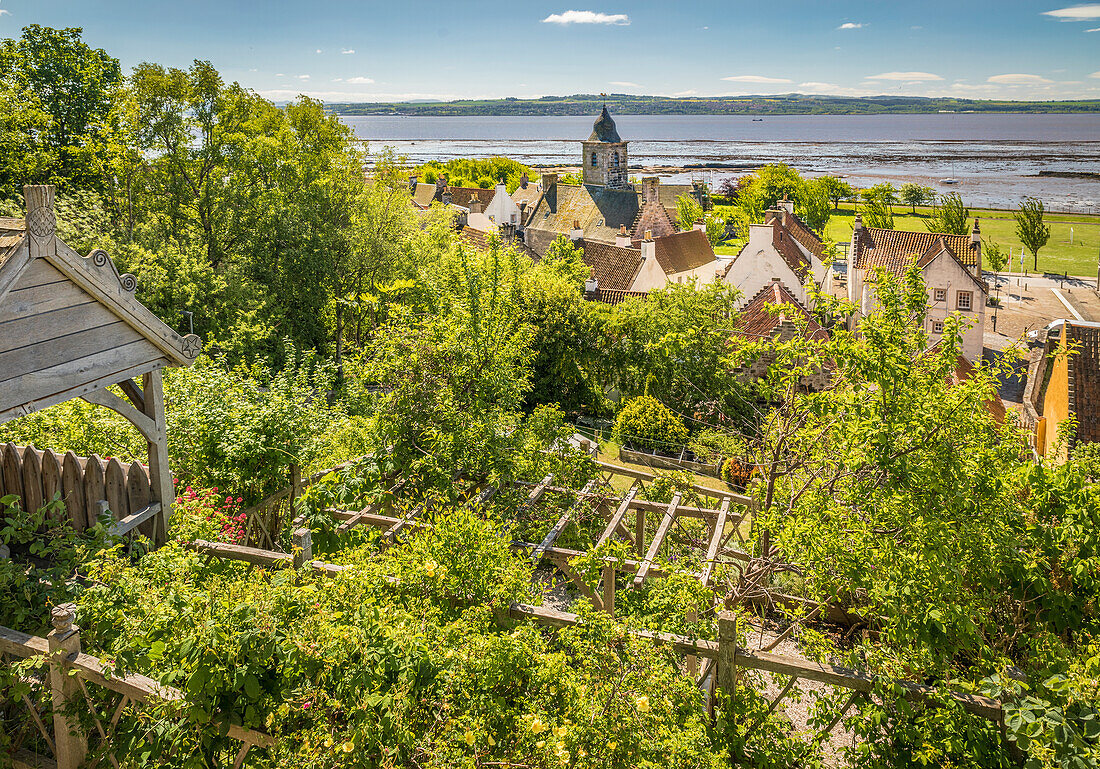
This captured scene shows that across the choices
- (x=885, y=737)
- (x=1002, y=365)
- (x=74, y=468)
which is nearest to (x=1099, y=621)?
(x=885, y=737)

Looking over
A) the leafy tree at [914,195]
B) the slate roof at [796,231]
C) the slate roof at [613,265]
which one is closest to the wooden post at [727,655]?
the slate roof at [613,265]

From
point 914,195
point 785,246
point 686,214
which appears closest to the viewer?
point 785,246

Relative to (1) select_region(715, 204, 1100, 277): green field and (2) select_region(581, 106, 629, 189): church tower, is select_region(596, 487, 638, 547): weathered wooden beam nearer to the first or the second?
(1) select_region(715, 204, 1100, 277): green field

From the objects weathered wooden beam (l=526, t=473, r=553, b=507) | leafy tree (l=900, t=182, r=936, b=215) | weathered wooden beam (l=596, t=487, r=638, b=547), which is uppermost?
leafy tree (l=900, t=182, r=936, b=215)

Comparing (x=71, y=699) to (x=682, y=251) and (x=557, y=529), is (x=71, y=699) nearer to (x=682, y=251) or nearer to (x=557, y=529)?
(x=557, y=529)

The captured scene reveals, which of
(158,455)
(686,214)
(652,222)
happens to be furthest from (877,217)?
(158,455)

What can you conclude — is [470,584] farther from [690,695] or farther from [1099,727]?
[1099,727]

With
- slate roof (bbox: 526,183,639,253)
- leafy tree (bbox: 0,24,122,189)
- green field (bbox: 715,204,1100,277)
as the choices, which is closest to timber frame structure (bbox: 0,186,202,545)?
leafy tree (bbox: 0,24,122,189)
